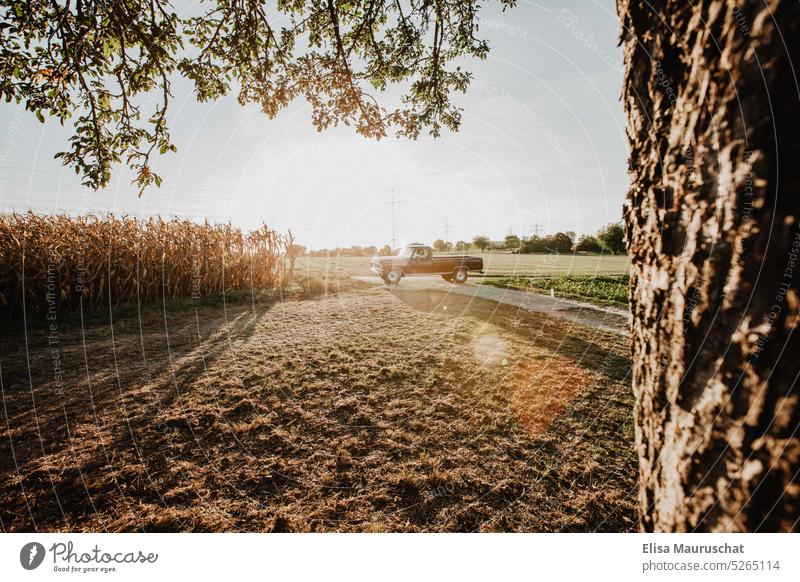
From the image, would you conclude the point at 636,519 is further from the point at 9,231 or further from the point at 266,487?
the point at 9,231

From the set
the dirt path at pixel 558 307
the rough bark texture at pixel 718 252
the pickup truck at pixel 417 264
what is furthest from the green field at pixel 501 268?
the rough bark texture at pixel 718 252

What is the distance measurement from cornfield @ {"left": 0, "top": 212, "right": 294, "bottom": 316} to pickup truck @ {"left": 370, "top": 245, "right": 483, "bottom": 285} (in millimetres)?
4954

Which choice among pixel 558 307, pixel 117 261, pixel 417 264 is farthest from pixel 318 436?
pixel 417 264

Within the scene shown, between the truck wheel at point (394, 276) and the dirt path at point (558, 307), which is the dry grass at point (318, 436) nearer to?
the dirt path at point (558, 307)

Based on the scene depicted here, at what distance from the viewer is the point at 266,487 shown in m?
2.59

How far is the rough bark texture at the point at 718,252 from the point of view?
0.82 m

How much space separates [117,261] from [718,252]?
12.6m

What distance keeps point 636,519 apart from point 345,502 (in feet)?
7.04

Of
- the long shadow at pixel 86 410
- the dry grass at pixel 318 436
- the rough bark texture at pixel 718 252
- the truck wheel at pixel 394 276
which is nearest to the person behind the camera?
the rough bark texture at pixel 718 252

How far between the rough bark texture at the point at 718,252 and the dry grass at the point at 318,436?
174cm

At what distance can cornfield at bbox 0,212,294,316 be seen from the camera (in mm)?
7953

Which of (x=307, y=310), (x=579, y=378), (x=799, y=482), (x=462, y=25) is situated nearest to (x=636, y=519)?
(x=799, y=482)

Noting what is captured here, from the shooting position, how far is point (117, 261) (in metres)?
9.47
